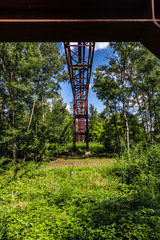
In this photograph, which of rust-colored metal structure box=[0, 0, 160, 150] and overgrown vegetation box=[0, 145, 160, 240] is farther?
overgrown vegetation box=[0, 145, 160, 240]

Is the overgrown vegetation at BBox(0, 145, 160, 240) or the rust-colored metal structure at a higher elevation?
the rust-colored metal structure
